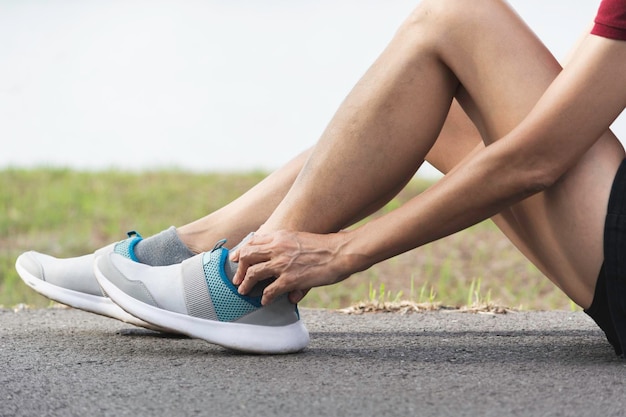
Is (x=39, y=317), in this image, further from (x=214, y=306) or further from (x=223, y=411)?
(x=223, y=411)

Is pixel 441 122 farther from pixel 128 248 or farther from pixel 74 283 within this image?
pixel 74 283

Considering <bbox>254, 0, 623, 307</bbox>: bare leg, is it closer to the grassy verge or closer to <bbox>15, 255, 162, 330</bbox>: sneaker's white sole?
<bbox>15, 255, 162, 330</bbox>: sneaker's white sole

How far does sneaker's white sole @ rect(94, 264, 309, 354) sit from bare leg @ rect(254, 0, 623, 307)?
8.6 inches

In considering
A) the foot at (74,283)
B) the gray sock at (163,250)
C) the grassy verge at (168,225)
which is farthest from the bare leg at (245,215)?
the grassy verge at (168,225)

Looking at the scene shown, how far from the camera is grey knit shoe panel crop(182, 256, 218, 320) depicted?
1.65 m

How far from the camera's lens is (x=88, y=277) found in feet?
6.52

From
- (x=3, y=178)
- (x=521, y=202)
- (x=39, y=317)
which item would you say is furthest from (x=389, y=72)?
(x=3, y=178)

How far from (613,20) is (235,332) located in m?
0.90

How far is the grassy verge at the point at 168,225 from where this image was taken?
18.8 feet

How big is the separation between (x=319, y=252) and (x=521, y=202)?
1.29 feet

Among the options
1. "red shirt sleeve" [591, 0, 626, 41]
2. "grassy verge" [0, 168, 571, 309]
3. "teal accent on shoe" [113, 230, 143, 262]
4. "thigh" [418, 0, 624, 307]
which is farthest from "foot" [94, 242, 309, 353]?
"grassy verge" [0, 168, 571, 309]

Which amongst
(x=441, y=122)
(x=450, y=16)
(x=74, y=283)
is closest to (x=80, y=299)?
(x=74, y=283)

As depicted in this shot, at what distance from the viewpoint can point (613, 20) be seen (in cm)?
137

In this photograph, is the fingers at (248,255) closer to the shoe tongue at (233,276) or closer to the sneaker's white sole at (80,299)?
the shoe tongue at (233,276)
